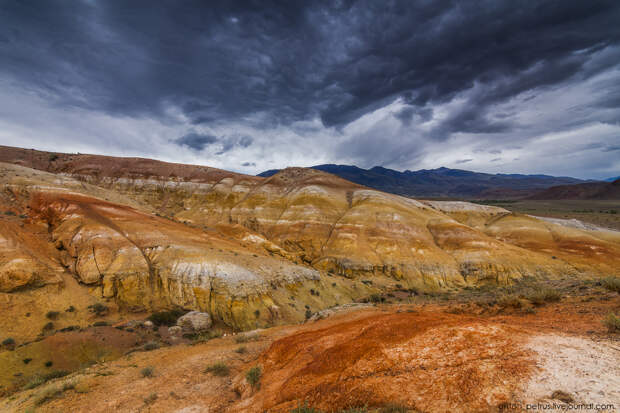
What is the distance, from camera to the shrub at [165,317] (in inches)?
755

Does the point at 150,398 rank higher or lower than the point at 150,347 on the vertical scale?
higher

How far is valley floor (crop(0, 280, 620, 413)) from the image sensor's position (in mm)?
3961

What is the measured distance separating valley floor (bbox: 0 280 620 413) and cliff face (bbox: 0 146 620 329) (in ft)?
42.4

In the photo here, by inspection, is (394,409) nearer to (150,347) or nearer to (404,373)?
(404,373)

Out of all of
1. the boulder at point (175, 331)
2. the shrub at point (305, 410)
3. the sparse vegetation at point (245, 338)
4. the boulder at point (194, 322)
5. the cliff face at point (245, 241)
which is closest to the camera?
the shrub at point (305, 410)

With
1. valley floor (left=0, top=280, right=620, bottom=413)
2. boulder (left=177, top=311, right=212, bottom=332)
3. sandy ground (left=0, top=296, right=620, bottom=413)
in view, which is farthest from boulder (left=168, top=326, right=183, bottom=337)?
sandy ground (left=0, top=296, right=620, bottom=413)

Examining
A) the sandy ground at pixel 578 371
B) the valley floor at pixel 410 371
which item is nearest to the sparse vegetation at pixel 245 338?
the valley floor at pixel 410 371

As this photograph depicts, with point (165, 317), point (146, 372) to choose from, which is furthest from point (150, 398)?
point (165, 317)

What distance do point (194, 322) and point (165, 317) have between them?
2.57 meters

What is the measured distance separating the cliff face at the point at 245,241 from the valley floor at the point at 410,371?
12.9 meters

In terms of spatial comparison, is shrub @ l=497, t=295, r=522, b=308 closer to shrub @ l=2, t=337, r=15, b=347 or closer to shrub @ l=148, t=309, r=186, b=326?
shrub @ l=148, t=309, r=186, b=326

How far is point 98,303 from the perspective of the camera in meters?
19.8

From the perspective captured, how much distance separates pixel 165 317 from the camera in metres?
19.7

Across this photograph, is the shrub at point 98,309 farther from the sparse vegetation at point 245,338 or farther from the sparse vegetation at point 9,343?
the sparse vegetation at point 245,338
